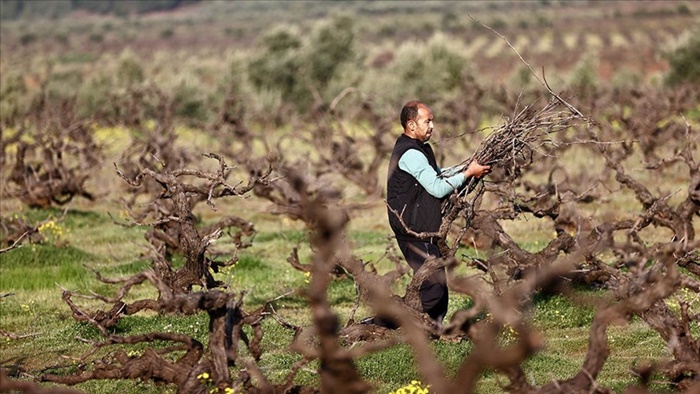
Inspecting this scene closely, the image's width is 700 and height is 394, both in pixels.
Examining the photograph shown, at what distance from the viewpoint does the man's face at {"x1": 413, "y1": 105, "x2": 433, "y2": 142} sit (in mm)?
8781

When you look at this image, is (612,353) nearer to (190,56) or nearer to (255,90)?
(255,90)

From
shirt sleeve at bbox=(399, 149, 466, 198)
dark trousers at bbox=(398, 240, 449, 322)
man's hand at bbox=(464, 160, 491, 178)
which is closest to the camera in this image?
man's hand at bbox=(464, 160, 491, 178)

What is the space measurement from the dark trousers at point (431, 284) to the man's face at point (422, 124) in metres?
0.86

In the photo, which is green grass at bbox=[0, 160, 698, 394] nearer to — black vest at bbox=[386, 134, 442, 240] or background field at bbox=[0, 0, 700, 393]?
background field at bbox=[0, 0, 700, 393]

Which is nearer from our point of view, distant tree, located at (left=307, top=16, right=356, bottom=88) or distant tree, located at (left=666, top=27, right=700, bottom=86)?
distant tree, located at (left=666, top=27, right=700, bottom=86)

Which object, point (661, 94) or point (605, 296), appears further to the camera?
point (661, 94)

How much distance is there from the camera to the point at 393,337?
8.92 metres

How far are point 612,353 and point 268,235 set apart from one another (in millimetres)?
8854

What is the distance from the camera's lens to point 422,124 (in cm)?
879

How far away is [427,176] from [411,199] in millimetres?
297

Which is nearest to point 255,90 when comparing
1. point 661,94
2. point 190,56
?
point 661,94

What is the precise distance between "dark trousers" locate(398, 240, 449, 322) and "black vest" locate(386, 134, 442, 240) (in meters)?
0.14

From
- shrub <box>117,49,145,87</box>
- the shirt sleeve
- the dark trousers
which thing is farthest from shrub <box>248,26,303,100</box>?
the shirt sleeve

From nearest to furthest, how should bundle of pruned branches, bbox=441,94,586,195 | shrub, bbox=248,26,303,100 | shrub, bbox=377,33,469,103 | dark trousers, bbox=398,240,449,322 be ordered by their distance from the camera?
bundle of pruned branches, bbox=441,94,586,195 → dark trousers, bbox=398,240,449,322 → shrub, bbox=377,33,469,103 → shrub, bbox=248,26,303,100
